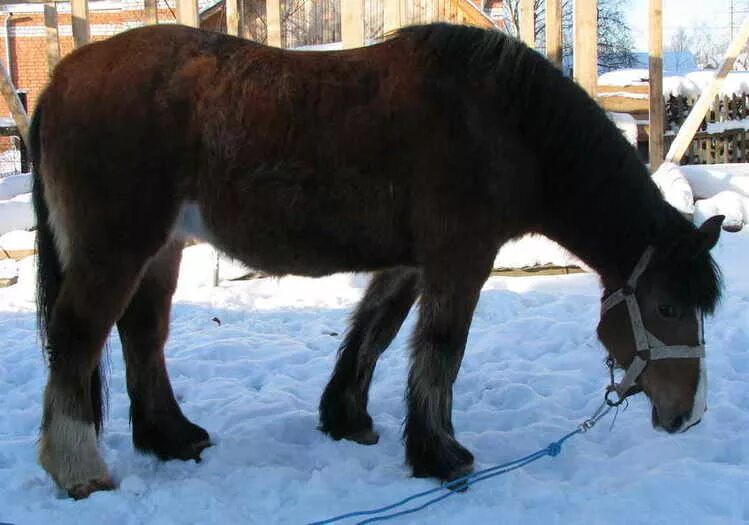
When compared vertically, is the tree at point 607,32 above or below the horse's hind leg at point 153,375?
above

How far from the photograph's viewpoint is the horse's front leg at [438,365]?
3492mm

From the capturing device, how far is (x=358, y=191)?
3.45 metres

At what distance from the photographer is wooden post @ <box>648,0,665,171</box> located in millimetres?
8242

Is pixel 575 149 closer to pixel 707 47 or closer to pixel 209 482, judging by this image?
pixel 209 482

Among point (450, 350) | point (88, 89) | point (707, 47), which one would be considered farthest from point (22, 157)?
point (707, 47)

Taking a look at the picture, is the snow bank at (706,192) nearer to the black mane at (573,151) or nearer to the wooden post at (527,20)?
the wooden post at (527,20)

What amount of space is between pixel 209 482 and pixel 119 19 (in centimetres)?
2314

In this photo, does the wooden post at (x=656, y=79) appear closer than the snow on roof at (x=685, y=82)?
Yes

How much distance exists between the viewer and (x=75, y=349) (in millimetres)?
3402

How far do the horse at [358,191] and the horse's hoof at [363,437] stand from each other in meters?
0.52

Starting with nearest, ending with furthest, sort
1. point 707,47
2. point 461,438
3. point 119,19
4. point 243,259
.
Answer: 1. point 243,259
2. point 461,438
3. point 119,19
4. point 707,47

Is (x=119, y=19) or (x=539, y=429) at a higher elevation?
(x=119, y=19)

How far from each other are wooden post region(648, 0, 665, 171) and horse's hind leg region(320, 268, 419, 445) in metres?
5.32

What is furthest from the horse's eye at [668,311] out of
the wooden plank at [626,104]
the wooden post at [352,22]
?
the wooden plank at [626,104]
